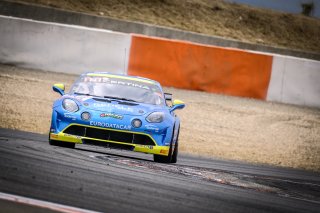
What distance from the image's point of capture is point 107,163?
8.70 meters

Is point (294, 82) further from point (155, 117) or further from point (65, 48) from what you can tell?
point (155, 117)

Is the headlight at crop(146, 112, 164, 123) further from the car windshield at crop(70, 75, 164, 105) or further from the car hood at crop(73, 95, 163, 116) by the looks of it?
the car windshield at crop(70, 75, 164, 105)

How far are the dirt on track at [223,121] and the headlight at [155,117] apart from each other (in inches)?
114

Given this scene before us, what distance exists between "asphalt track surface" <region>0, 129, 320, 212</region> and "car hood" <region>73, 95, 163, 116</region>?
1.90 feet

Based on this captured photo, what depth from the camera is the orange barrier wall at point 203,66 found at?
61.1 ft

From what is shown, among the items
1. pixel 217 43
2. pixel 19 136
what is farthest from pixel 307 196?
pixel 217 43

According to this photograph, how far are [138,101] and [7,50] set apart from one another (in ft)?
31.0

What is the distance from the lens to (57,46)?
1881 cm

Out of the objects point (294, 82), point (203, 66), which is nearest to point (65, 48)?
point (203, 66)

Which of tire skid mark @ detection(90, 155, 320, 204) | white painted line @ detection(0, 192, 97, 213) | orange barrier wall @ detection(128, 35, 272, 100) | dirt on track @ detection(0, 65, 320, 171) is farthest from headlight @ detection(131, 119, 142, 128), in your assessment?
orange barrier wall @ detection(128, 35, 272, 100)

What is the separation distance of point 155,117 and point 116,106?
1.66ft

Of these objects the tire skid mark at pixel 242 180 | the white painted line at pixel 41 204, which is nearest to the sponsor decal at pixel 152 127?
the tire skid mark at pixel 242 180

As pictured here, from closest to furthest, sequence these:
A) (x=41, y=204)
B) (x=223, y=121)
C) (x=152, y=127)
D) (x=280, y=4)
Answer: (x=41, y=204) < (x=152, y=127) < (x=223, y=121) < (x=280, y=4)

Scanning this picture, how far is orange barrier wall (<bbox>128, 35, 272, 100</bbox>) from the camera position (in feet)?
61.1
